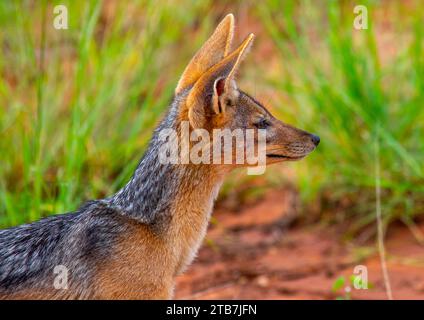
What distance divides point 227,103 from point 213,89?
0.21 metres

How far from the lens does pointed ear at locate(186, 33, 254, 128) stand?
4.45 meters

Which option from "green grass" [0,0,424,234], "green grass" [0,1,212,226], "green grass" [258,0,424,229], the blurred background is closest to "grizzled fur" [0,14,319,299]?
Answer: "green grass" [0,1,212,226]

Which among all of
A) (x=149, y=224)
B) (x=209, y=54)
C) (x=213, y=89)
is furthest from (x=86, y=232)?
(x=209, y=54)

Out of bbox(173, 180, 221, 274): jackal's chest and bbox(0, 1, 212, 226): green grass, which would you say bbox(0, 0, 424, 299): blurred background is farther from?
bbox(173, 180, 221, 274): jackal's chest

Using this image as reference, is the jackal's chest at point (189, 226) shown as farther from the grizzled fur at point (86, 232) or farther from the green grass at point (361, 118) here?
the green grass at point (361, 118)

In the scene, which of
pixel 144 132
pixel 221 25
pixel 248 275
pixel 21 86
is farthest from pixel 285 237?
pixel 221 25

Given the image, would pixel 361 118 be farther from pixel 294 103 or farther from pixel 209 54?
pixel 209 54

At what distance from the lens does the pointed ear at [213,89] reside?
4449 mm

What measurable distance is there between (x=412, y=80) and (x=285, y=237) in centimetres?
173

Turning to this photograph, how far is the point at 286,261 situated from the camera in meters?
7.58

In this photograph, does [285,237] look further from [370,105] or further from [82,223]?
[82,223]

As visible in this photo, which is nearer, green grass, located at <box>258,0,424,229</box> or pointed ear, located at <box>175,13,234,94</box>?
pointed ear, located at <box>175,13,234,94</box>

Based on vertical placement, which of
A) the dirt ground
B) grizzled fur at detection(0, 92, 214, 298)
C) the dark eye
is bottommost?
the dirt ground

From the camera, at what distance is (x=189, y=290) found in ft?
22.4
